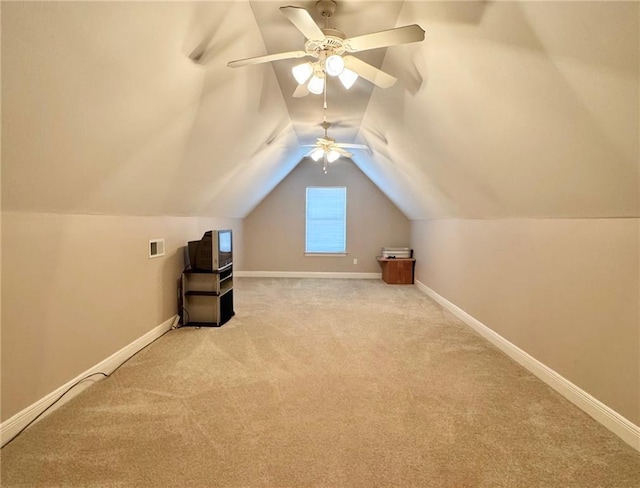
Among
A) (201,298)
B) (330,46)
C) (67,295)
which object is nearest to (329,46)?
(330,46)

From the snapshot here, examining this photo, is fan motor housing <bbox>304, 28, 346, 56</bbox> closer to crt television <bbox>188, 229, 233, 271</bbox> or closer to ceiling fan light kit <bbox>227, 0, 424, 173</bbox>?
ceiling fan light kit <bbox>227, 0, 424, 173</bbox>

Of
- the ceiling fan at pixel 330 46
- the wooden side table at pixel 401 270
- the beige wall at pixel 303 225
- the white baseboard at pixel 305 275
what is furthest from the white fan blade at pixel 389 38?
the white baseboard at pixel 305 275

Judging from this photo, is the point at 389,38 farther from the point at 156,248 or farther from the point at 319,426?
the point at 156,248

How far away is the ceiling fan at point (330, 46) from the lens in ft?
5.35

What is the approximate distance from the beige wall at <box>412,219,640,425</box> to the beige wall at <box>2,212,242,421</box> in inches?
141

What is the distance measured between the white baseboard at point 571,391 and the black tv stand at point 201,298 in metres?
3.08

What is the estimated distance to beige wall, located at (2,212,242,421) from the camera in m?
1.94

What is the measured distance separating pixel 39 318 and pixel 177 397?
1023 millimetres

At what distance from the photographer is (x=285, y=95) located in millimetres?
3631

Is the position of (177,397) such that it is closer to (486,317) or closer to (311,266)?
(486,317)

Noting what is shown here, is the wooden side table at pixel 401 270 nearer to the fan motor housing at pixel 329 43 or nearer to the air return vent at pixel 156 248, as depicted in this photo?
the air return vent at pixel 156 248

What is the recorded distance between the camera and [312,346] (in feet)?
11.2

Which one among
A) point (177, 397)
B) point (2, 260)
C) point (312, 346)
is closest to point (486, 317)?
point (312, 346)

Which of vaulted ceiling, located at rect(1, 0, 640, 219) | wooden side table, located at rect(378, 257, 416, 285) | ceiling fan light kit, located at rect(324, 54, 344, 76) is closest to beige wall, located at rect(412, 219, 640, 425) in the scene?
vaulted ceiling, located at rect(1, 0, 640, 219)
